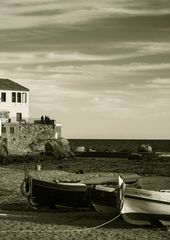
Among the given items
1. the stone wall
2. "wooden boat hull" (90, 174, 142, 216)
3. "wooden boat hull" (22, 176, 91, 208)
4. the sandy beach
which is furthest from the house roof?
"wooden boat hull" (90, 174, 142, 216)

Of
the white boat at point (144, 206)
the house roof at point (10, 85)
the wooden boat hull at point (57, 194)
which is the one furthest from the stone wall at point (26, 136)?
the white boat at point (144, 206)

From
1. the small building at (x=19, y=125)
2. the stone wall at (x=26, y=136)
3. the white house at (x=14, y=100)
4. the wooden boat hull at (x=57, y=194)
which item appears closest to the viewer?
the wooden boat hull at (x=57, y=194)

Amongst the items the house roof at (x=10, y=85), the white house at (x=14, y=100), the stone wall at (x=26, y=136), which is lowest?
the stone wall at (x=26, y=136)

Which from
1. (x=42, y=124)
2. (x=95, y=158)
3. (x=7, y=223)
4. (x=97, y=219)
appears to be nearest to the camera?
(x=7, y=223)

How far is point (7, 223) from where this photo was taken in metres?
22.3

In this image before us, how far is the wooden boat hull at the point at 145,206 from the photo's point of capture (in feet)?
70.4

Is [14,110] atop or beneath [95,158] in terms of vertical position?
atop

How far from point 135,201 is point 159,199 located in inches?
35.6

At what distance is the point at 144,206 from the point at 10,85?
68.8 metres

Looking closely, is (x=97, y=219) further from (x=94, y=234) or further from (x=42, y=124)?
(x=42, y=124)

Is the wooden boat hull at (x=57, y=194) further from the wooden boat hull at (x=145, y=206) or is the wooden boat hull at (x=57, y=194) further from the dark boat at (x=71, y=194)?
the wooden boat hull at (x=145, y=206)

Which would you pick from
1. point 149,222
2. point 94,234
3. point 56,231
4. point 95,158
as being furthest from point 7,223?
point 95,158

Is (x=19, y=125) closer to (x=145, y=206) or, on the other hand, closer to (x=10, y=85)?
(x=10, y=85)

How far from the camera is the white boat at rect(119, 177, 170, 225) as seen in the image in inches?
845
